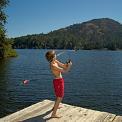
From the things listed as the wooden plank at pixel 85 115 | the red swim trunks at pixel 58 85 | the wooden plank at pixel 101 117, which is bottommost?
the wooden plank at pixel 101 117

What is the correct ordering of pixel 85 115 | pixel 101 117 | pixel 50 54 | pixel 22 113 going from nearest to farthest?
pixel 50 54 < pixel 101 117 < pixel 85 115 < pixel 22 113

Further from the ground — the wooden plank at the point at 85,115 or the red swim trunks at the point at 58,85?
the red swim trunks at the point at 58,85

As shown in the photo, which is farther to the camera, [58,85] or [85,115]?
[85,115]

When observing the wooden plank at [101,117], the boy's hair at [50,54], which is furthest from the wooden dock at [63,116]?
the boy's hair at [50,54]

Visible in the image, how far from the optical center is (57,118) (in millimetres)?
11758

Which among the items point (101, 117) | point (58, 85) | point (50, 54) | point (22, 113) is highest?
point (50, 54)

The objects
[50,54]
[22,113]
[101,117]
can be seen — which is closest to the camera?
[50,54]

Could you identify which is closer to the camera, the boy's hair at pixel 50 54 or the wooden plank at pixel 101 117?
the boy's hair at pixel 50 54

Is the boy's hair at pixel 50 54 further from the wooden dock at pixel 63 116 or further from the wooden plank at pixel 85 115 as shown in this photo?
the wooden plank at pixel 85 115

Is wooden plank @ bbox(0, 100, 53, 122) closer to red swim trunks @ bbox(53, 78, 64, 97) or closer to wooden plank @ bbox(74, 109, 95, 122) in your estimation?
red swim trunks @ bbox(53, 78, 64, 97)

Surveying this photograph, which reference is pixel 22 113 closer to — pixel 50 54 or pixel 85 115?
pixel 85 115

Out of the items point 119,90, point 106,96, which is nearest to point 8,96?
point 106,96

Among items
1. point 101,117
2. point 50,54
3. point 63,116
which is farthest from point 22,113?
point 101,117

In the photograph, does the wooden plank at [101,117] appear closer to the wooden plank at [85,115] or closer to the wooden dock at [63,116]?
the wooden dock at [63,116]
